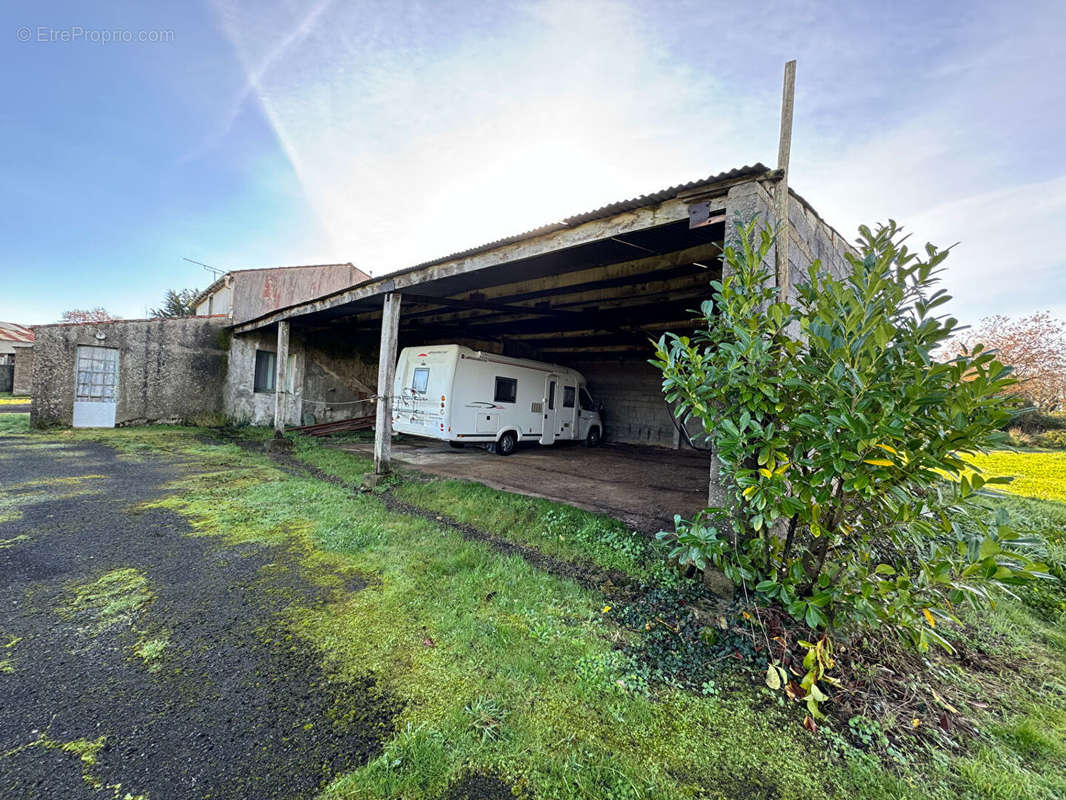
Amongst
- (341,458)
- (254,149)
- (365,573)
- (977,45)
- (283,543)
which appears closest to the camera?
(365,573)

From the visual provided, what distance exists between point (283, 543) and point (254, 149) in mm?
12684

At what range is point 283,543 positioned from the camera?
13.3 ft

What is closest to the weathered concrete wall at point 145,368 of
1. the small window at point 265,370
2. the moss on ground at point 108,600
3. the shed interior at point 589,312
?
the small window at point 265,370

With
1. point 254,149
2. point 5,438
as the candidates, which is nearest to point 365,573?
point 5,438

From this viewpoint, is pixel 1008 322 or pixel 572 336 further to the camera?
pixel 1008 322

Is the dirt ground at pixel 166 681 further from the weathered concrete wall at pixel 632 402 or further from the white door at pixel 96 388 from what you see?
the weathered concrete wall at pixel 632 402

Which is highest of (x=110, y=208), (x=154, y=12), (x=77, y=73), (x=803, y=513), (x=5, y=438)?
(x=110, y=208)

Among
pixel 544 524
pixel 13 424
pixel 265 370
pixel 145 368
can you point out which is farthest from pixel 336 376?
pixel 544 524

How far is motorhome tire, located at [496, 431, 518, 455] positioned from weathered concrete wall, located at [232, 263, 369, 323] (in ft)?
31.5

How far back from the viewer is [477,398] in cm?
919

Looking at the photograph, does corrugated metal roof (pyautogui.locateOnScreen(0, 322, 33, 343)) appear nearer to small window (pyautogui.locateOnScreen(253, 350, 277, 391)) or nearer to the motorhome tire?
small window (pyautogui.locateOnScreen(253, 350, 277, 391))

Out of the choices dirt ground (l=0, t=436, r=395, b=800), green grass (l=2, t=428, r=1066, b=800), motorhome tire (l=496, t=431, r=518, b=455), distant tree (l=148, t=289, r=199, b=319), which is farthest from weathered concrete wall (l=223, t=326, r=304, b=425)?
distant tree (l=148, t=289, r=199, b=319)

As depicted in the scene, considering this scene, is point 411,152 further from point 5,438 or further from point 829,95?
point 5,438

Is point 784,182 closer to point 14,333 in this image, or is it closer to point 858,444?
point 858,444
